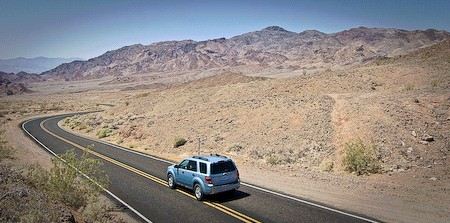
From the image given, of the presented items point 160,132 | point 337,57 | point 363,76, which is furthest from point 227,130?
point 337,57

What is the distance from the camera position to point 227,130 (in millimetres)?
28891

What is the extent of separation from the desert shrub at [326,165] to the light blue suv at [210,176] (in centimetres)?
693

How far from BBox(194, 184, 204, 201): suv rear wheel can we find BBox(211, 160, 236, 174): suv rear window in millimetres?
975

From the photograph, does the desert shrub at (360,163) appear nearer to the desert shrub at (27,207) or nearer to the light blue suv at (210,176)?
the light blue suv at (210,176)

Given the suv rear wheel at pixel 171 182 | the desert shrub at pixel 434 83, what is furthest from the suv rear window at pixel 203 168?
the desert shrub at pixel 434 83

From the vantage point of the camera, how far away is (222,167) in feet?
42.3

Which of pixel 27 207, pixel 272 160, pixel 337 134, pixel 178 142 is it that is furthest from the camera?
pixel 178 142

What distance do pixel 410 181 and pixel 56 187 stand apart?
601 inches

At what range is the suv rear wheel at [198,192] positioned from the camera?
12866 mm

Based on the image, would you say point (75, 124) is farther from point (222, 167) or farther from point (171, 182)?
point (222, 167)

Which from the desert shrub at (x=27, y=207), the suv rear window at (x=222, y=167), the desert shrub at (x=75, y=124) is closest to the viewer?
the desert shrub at (x=27, y=207)

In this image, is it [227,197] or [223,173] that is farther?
[227,197]

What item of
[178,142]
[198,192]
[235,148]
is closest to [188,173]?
[198,192]

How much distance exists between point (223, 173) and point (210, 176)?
0.56m
